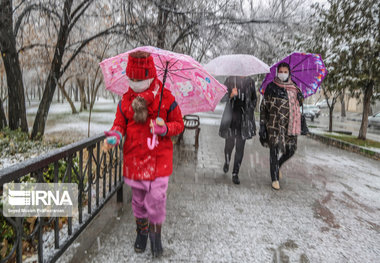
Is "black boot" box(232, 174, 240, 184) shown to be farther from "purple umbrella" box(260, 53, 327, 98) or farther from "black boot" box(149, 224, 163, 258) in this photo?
"black boot" box(149, 224, 163, 258)

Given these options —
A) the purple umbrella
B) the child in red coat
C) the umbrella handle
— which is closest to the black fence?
the child in red coat

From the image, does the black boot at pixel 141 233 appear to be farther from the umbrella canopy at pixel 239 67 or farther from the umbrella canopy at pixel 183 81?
the umbrella canopy at pixel 239 67

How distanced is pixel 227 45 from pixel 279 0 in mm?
2328

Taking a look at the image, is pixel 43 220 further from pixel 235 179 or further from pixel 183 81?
pixel 235 179

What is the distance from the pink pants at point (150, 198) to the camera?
2592mm

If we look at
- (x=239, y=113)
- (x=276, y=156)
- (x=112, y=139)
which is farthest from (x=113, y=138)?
(x=276, y=156)

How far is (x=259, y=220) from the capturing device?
374cm

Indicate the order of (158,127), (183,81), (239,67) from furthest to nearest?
(239,67), (183,81), (158,127)

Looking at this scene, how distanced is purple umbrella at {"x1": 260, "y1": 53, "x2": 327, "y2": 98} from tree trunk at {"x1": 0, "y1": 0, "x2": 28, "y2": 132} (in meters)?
6.58

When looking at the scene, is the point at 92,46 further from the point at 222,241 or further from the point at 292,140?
the point at 222,241

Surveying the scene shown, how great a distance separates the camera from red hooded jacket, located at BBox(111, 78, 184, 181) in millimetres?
2521

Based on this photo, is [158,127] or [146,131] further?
[146,131]

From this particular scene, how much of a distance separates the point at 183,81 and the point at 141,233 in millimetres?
1632

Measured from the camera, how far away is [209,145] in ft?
30.8
